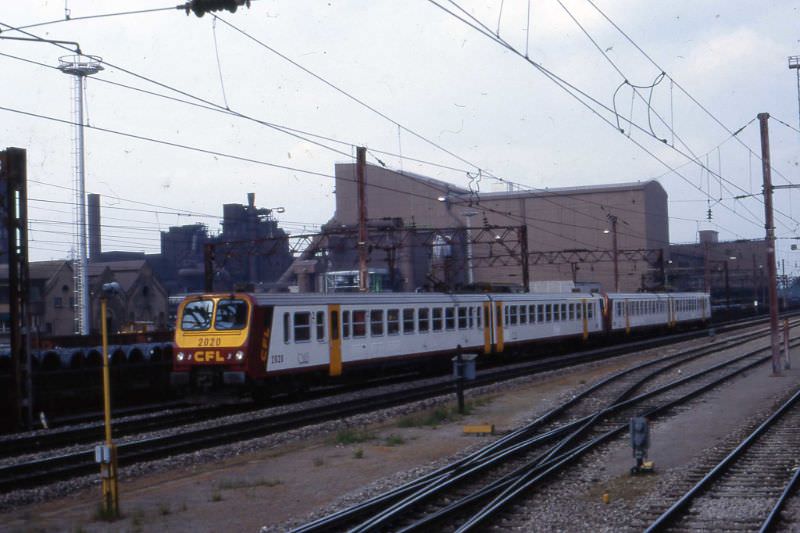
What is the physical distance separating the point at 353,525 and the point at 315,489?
2361 millimetres

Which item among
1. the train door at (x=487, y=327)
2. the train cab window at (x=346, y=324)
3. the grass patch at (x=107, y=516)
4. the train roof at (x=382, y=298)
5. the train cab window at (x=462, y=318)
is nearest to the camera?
the grass patch at (x=107, y=516)

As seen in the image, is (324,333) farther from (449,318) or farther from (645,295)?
(645,295)

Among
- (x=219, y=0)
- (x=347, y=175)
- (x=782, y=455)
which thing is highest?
(x=347, y=175)

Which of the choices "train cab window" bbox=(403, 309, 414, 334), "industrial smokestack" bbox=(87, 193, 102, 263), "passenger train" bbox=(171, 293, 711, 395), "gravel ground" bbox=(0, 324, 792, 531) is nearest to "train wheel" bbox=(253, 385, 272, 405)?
"passenger train" bbox=(171, 293, 711, 395)

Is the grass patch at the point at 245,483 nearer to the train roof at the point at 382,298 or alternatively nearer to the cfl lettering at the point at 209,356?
the cfl lettering at the point at 209,356

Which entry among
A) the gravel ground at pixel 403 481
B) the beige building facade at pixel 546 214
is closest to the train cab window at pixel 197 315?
the gravel ground at pixel 403 481

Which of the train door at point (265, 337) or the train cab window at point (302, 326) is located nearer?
the train door at point (265, 337)

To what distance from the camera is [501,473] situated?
40.4 feet

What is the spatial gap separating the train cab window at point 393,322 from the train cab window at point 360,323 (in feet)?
3.80

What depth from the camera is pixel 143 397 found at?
2364 centimetres

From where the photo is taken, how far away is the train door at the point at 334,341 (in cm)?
2188

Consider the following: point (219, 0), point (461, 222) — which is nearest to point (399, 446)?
point (219, 0)

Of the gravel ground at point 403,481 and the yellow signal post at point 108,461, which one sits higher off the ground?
the yellow signal post at point 108,461

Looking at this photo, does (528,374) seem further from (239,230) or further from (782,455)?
(239,230)
